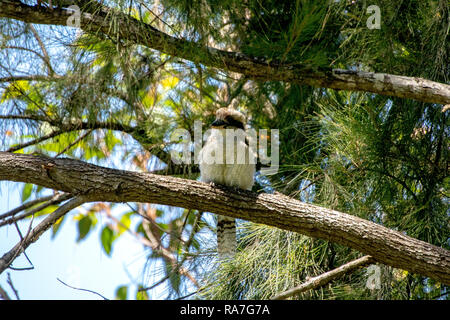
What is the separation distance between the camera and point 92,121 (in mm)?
3369

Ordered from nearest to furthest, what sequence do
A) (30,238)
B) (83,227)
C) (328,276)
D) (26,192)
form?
(30,238), (328,276), (26,192), (83,227)

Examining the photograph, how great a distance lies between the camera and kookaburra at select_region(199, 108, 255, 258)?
3037 millimetres

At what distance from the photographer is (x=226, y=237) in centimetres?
319

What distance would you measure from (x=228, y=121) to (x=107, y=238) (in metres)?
1.97

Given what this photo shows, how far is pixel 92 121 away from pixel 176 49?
96 cm

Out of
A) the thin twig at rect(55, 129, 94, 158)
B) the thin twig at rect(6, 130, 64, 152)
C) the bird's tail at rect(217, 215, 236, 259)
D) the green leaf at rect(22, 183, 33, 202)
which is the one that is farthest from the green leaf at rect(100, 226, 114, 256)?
the bird's tail at rect(217, 215, 236, 259)

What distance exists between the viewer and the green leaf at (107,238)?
440cm

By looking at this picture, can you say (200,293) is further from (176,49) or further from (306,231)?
(176,49)

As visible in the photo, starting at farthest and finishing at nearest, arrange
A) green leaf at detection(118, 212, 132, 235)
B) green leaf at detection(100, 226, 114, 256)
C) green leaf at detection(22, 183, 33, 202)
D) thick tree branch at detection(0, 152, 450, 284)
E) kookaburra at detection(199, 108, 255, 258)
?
green leaf at detection(118, 212, 132, 235)
green leaf at detection(100, 226, 114, 256)
green leaf at detection(22, 183, 33, 202)
kookaburra at detection(199, 108, 255, 258)
thick tree branch at detection(0, 152, 450, 284)

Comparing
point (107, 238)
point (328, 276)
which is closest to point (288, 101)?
point (328, 276)

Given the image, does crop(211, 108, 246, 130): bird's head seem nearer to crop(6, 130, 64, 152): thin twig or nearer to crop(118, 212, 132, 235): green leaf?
crop(6, 130, 64, 152): thin twig

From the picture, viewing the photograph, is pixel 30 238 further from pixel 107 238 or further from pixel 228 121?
pixel 107 238

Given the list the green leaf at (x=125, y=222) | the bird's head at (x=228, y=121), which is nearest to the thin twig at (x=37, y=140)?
the bird's head at (x=228, y=121)

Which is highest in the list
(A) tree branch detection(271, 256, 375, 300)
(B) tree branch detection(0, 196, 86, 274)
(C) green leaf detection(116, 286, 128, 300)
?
(B) tree branch detection(0, 196, 86, 274)
